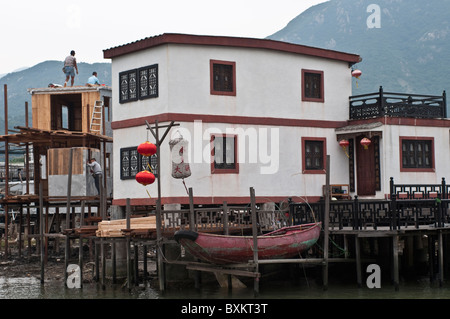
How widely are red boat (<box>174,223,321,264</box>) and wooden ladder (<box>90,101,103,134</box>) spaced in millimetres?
14745

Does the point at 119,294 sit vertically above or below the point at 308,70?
below

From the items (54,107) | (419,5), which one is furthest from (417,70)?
(54,107)

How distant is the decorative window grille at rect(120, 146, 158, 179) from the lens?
2820cm

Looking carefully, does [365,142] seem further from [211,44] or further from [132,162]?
[132,162]

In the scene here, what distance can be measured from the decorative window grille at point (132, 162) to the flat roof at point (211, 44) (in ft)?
13.3

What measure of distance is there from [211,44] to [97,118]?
9887mm

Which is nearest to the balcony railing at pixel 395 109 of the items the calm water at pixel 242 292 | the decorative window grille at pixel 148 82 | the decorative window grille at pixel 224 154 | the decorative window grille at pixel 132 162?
the decorative window grille at pixel 224 154

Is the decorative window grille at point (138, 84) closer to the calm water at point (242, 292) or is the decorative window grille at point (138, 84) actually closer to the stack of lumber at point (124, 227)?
the stack of lumber at point (124, 227)

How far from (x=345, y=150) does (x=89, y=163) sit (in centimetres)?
1137

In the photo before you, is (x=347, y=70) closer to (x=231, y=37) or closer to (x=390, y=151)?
(x=390, y=151)

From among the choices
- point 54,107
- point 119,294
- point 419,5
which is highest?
point 419,5

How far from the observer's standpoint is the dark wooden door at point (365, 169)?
30.2m

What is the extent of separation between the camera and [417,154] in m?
30.5

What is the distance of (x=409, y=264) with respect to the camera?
2836 centimetres
